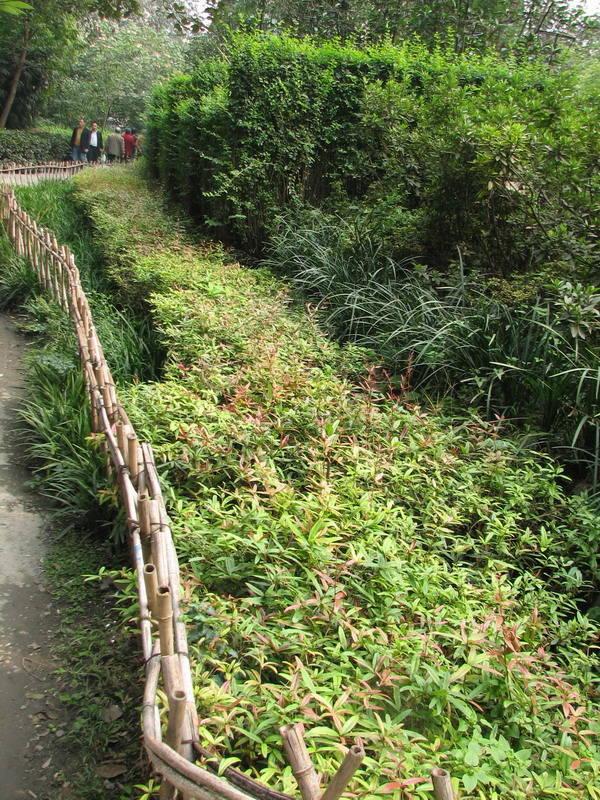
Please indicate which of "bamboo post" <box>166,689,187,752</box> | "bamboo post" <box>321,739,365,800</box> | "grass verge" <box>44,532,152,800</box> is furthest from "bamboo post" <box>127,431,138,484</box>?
"bamboo post" <box>321,739,365,800</box>

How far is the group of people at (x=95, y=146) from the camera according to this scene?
19.5 m

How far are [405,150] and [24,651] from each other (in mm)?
5406

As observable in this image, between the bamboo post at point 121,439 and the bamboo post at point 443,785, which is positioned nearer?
the bamboo post at point 443,785

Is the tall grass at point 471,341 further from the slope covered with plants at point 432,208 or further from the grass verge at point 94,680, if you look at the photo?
the grass verge at point 94,680

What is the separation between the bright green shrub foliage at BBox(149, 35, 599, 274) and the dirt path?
12.1 ft

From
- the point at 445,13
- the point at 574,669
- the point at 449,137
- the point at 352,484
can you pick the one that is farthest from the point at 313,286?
Result: the point at 445,13

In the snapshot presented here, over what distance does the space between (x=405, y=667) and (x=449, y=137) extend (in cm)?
446

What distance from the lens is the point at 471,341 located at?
178 inches

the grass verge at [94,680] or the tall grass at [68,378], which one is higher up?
the tall grass at [68,378]

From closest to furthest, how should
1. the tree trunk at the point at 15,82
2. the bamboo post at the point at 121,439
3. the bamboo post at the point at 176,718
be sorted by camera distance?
the bamboo post at the point at 176,718 < the bamboo post at the point at 121,439 < the tree trunk at the point at 15,82

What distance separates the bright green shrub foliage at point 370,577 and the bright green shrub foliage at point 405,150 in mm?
1804

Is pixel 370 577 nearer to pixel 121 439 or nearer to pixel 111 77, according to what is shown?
pixel 121 439

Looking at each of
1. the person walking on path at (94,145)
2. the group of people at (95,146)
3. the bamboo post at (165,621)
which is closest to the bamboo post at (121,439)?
the bamboo post at (165,621)

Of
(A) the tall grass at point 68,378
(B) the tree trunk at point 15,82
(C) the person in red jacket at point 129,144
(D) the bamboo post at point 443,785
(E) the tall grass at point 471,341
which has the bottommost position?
(A) the tall grass at point 68,378
